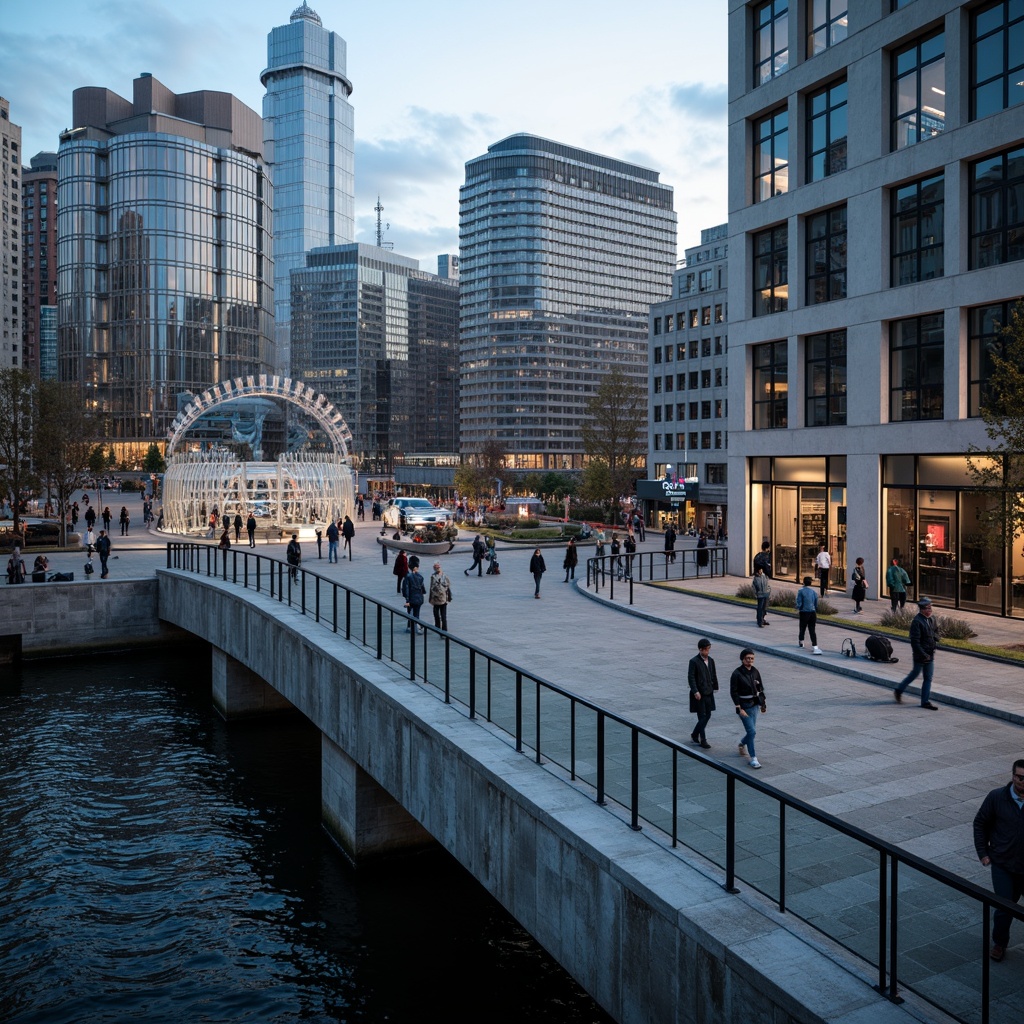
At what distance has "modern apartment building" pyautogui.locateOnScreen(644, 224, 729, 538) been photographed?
70.8m

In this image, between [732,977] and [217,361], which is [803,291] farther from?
[217,361]

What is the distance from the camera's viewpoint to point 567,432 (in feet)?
541

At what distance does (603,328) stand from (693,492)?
383 feet

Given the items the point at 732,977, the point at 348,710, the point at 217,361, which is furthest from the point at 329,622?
the point at 217,361

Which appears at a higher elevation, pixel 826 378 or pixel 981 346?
pixel 981 346

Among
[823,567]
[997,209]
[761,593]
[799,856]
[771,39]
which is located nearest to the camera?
[799,856]

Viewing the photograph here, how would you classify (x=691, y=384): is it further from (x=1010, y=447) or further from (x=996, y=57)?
(x=1010, y=447)

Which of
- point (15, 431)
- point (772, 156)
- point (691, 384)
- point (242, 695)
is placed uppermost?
point (772, 156)

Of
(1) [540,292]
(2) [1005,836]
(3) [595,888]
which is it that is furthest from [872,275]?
(1) [540,292]

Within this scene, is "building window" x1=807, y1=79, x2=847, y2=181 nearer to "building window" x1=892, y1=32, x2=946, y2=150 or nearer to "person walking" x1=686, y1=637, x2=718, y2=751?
"building window" x1=892, y1=32, x2=946, y2=150

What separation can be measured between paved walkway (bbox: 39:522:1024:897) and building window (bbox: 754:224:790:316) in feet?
33.6

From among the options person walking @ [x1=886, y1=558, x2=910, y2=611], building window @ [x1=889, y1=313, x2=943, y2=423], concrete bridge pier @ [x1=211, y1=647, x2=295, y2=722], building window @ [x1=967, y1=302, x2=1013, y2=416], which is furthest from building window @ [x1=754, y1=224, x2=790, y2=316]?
concrete bridge pier @ [x1=211, y1=647, x2=295, y2=722]

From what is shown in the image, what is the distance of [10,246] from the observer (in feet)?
472

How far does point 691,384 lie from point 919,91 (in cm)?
4812
